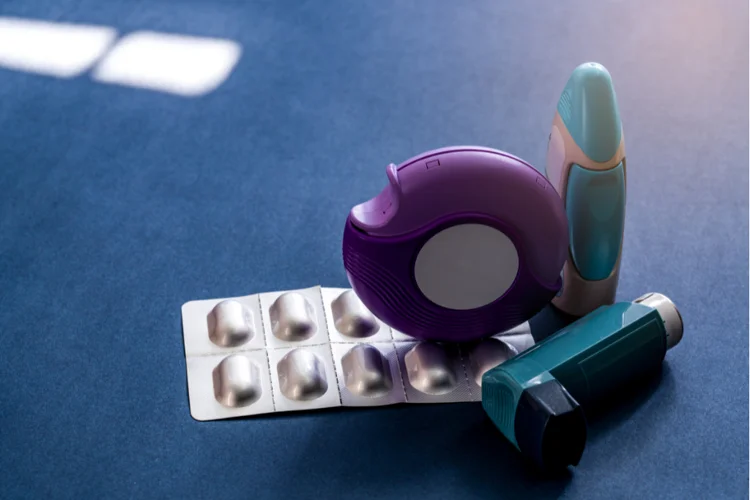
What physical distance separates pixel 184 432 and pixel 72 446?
157 mm

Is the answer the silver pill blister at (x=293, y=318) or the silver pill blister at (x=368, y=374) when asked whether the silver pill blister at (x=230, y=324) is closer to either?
the silver pill blister at (x=293, y=318)

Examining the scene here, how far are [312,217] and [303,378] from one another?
42 centimetres

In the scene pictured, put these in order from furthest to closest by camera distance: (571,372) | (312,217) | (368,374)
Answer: (312,217), (368,374), (571,372)

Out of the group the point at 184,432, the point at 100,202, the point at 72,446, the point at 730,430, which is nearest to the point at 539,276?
the point at 730,430

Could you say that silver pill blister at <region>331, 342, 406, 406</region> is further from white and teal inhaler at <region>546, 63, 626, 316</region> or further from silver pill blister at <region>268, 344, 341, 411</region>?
white and teal inhaler at <region>546, 63, 626, 316</region>

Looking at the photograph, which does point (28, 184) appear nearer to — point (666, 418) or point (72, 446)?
point (72, 446)

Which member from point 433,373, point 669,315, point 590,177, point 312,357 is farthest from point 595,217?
point 312,357

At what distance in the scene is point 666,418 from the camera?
4.78 ft

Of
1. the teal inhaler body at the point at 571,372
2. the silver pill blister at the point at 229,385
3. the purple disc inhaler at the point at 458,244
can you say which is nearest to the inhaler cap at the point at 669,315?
the teal inhaler body at the point at 571,372

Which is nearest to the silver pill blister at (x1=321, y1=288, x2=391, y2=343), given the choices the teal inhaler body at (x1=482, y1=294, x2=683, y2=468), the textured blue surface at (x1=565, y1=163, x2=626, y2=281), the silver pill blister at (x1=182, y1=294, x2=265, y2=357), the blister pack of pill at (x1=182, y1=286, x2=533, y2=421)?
the blister pack of pill at (x1=182, y1=286, x2=533, y2=421)

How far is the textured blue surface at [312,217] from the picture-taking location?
54.6 inches

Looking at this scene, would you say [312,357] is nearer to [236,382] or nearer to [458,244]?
[236,382]

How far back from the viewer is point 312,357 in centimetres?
151

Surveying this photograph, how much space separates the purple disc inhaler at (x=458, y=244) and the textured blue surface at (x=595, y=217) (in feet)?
0.29
